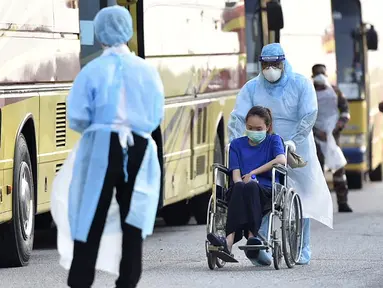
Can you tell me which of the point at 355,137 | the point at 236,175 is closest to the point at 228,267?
the point at 236,175

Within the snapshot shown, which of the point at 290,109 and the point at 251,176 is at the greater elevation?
the point at 290,109

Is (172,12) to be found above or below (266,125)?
above

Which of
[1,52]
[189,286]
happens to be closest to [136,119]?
[189,286]

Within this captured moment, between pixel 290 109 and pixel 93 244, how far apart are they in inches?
183

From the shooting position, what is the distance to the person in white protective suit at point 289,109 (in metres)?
12.9

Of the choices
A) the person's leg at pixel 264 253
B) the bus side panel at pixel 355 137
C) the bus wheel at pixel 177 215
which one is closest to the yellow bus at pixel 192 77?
the bus wheel at pixel 177 215

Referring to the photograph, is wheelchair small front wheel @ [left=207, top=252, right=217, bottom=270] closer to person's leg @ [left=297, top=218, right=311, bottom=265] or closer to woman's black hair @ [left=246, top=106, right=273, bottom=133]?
person's leg @ [left=297, top=218, right=311, bottom=265]

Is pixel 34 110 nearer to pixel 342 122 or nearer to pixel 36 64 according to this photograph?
pixel 36 64

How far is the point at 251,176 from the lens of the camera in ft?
39.9

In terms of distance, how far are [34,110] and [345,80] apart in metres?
13.7

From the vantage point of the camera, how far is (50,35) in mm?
13109

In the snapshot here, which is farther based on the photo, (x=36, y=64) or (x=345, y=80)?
(x=345, y=80)

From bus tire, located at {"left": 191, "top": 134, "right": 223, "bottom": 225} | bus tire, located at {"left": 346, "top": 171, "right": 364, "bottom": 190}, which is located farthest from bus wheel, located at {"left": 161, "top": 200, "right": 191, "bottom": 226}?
bus tire, located at {"left": 346, "top": 171, "right": 364, "bottom": 190}

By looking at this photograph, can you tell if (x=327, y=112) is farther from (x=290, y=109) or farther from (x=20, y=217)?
(x=20, y=217)
